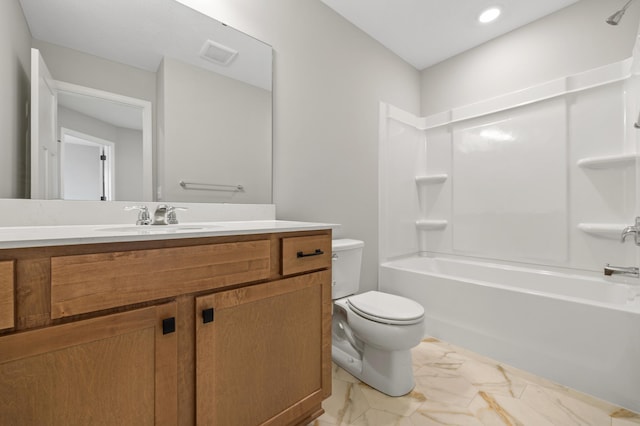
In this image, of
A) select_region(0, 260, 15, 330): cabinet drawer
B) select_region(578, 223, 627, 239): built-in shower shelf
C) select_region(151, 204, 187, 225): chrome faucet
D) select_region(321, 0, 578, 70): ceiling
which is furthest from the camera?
select_region(321, 0, 578, 70): ceiling

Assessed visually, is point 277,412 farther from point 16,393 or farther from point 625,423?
point 625,423

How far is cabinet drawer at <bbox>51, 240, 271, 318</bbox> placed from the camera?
68cm

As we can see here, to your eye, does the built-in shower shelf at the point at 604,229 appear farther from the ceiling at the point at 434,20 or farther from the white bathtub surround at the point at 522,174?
the ceiling at the point at 434,20

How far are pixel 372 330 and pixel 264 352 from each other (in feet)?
2.21

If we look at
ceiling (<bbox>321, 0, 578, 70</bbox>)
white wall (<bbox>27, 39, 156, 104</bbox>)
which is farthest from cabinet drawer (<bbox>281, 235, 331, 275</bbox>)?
ceiling (<bbox>321, 0, 578, 70</bbox>)

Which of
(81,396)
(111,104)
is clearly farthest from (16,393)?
(111,104)

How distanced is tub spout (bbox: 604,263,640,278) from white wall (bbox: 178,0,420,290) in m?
1.50

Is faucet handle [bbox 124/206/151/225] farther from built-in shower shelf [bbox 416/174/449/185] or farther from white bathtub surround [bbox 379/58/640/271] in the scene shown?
built-in shower shelf [bbox 416/174/449/185]

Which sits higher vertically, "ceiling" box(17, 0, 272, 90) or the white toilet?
"ceiling" box(17, 0, 272, 90)

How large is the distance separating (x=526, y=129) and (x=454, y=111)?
0.64m

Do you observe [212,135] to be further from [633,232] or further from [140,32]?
[633,232]

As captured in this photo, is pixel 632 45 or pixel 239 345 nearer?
pixel 239 345

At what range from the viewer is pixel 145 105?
1319 millimetres

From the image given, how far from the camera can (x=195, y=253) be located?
88 centimetres
